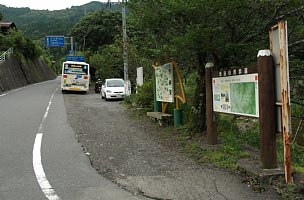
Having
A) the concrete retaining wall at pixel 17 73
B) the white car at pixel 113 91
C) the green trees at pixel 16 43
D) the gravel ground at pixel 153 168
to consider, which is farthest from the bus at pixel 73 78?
the gravel ground at pixel 153 168

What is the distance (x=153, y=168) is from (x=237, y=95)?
7.37 feet

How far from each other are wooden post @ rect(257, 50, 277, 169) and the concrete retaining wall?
112 ft

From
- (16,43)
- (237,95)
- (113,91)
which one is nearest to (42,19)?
(16,43)

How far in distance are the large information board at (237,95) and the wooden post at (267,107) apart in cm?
41

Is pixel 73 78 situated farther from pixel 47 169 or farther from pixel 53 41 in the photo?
pixel 53 41

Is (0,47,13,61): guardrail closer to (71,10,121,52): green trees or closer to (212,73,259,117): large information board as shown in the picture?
(71,10,121,52): green trees

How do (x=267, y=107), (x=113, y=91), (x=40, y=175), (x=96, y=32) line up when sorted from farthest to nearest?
(x=96, y=32)
(x=113, y=91)
(x=40, y=175)
(x=267, y=107)

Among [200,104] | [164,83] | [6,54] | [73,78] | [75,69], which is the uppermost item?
[6,54]

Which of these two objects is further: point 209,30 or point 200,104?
point 200,104

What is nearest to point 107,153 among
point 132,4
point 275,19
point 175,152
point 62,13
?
point 175,152

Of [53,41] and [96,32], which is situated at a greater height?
[96,32]

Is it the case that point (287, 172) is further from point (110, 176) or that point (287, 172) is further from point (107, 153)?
point (107, 153)

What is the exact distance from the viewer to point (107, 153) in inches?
337

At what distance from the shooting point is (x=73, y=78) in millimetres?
33031
